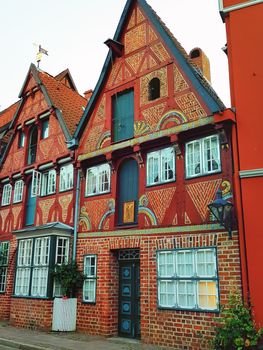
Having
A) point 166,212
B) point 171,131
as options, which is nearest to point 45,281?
point 166,212

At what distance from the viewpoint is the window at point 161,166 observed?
1057 cm

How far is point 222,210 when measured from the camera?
27.8 feet

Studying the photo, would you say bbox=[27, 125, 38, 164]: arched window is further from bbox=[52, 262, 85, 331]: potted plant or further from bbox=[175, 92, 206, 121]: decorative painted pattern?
bbox=[175, 92, 206, 121]: decorative painted pattern

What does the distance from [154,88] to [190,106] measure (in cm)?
189

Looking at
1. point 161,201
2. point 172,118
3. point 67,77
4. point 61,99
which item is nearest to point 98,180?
point 161,201

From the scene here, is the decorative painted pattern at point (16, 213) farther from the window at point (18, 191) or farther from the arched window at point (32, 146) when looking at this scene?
the arched window at point (32, 146)

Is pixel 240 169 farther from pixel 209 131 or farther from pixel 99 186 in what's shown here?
pixel 99 186

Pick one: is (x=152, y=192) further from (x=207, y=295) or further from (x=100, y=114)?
(x=100, y=114)

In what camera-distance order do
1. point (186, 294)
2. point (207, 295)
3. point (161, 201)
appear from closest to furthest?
point (207, 295)
point (186, 294)
point (161, 201)

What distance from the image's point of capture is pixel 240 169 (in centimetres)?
884

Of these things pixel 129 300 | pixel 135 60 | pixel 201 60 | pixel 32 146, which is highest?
pixel 201 60

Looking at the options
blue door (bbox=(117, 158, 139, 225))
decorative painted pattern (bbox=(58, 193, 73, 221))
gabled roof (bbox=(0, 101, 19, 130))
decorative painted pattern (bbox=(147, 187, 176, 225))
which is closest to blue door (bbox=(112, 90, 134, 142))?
blue door (bbox=(117, 158, 139, 225))

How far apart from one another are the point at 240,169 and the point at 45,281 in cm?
739

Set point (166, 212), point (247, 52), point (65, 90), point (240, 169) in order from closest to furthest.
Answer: point (240, 169)
point (247, 52)
point (166, 212)
point (65, 90)
